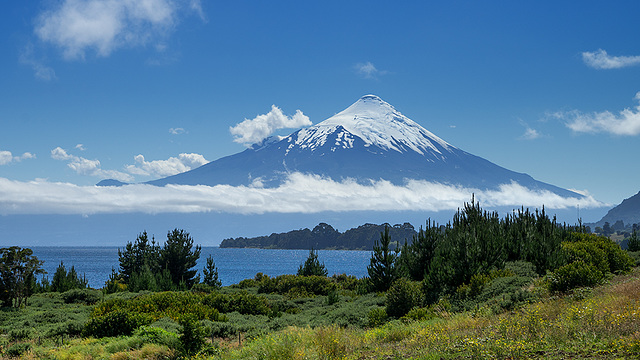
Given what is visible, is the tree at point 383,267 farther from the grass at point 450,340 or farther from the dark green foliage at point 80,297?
the dark green foliage at point 80,297

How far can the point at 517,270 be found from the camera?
2273cm

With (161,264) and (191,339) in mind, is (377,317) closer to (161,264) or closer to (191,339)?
(191,339)

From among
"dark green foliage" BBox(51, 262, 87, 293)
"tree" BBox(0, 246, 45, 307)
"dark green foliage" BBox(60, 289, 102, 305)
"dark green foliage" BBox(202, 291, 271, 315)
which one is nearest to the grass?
"tree" BBox(0, 246, 45, 307)

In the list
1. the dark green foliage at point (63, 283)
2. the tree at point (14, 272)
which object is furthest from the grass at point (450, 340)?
the dark green foliage at point (63, 283)

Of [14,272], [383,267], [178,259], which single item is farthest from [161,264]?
[383,267]

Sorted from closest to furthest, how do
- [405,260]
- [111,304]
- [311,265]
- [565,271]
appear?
[565,271], [111,304], [405,260], [311,265]

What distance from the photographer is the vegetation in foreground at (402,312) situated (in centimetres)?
1002

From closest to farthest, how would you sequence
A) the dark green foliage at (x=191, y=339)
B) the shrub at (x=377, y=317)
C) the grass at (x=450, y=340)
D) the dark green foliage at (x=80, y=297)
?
the grass at (x=450, y=340), the dark green foliage at (x=191, y=339), the shrub at (x=377, y=317), the dark green foliage at (x=80, y=297)

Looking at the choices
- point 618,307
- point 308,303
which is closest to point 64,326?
point 308,303

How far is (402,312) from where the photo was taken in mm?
18703

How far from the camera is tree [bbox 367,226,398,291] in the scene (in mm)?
27453

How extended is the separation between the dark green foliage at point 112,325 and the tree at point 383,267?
14.5 metres

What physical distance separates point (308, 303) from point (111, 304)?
39.7ft

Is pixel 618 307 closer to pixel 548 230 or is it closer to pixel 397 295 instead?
pixel 397 295
